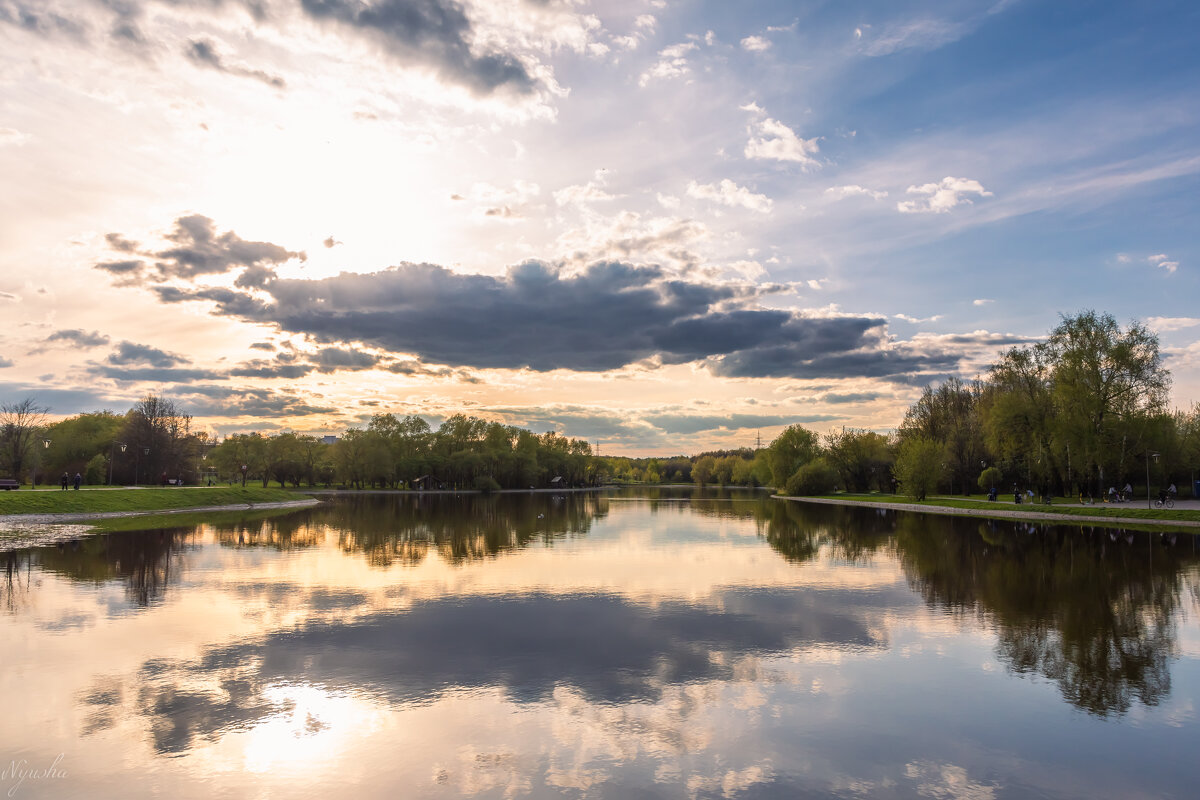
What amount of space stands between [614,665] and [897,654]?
19.2ft

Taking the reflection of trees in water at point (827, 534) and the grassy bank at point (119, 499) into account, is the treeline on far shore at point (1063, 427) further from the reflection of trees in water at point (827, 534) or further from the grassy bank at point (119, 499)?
the grassy bank at point (119, 499)

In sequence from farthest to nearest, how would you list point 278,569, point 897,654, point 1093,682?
point 278,569 < point 897,654 < point 1093,682

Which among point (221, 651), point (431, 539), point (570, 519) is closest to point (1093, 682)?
point (221, 651)

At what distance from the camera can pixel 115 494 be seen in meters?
53.7

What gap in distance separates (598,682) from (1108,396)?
62142 mm

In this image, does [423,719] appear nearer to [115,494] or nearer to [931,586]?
[931,586]

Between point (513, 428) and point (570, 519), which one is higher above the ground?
point (513, 428)

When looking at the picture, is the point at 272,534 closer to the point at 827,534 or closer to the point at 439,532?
the point at 439,532

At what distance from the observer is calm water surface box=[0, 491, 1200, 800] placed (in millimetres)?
8125

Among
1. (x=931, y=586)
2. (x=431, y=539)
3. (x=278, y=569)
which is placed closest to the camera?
(x=931, y=586)

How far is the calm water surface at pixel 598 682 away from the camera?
8.12m

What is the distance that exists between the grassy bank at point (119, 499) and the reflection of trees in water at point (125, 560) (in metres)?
14.2

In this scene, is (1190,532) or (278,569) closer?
(278,569)

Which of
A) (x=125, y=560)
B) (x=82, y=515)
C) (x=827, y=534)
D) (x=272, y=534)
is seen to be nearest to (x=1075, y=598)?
(x=827, y=534)
